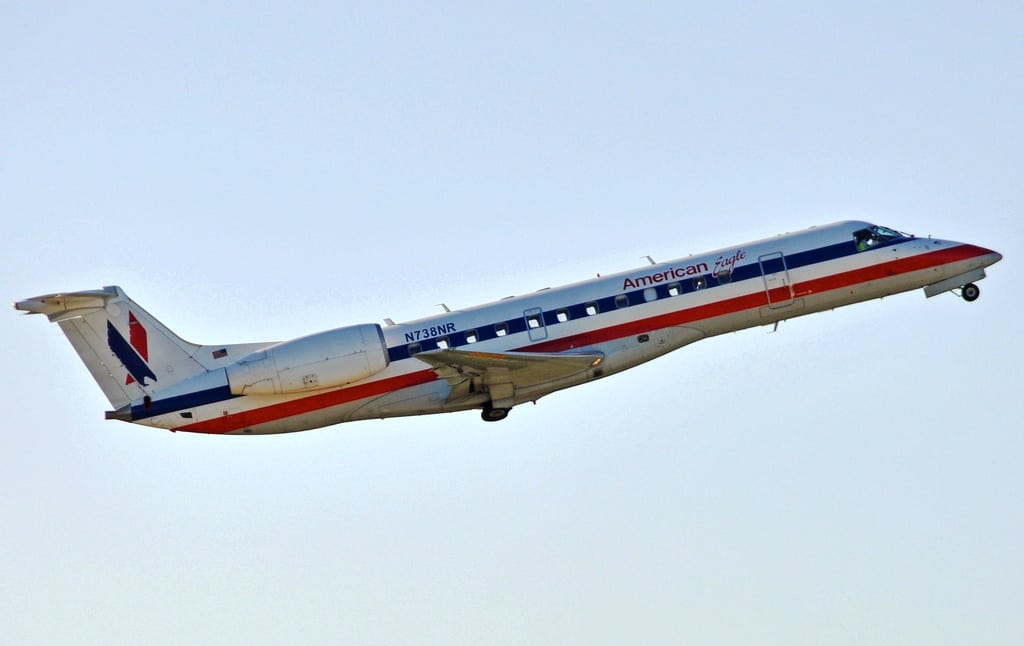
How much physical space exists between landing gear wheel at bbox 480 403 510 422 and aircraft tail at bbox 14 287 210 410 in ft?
22.1

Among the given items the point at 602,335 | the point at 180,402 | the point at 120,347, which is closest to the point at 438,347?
the point at 602,335

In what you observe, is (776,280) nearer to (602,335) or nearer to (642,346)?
(642,346)

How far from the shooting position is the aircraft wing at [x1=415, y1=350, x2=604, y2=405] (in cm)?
4434

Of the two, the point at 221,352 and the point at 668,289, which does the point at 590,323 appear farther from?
the point at 221,352

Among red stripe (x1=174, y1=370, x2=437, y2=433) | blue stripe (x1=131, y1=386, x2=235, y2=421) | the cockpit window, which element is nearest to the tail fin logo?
blue stripe (x1=131, y1=386, x2=235, y2=421)

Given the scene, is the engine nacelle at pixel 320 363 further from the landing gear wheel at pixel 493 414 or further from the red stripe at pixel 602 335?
the landing gear wheel at pixel 493 414

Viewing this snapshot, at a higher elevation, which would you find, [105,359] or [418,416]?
[105,359]

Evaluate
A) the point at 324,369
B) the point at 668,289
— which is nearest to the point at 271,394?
the point at 324,369

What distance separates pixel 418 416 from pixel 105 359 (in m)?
7.55

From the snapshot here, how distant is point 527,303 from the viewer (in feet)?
152

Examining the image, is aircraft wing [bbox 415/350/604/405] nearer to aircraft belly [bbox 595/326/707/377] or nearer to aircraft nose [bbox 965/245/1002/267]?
aircraft belly [bbox 595/326/707/377]

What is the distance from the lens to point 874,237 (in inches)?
1889

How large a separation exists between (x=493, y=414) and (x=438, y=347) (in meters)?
2.17

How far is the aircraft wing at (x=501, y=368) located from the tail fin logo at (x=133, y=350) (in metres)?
6.95
